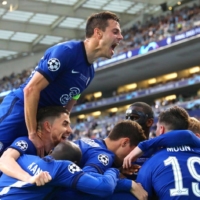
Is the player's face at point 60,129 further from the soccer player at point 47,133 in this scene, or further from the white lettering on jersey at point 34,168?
the white lettering on jersey at point 34,168

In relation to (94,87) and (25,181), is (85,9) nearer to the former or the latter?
(94,87)

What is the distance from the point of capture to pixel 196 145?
2.84 meters

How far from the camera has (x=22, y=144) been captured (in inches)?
114

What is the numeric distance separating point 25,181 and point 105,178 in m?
0.46

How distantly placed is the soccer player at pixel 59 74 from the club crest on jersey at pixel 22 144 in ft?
0.88

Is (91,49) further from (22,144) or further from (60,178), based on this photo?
(60,178)

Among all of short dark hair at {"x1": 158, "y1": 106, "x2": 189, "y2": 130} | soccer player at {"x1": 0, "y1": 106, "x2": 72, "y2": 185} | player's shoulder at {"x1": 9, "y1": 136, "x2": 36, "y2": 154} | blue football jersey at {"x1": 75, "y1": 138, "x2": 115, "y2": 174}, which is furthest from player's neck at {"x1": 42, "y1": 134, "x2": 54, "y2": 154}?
short dark hair at {"x1": 158, "y1": 106, "x2": 189, "y2": 130}

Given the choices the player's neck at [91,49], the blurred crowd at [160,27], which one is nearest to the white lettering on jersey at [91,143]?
the player's neck at [91,49]

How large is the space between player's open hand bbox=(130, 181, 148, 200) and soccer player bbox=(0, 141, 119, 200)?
0.42ft

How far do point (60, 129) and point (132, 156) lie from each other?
21.0 inches

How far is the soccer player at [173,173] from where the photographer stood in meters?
2.65

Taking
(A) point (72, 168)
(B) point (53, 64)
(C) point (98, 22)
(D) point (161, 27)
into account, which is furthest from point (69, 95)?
(D) point (161, 27)

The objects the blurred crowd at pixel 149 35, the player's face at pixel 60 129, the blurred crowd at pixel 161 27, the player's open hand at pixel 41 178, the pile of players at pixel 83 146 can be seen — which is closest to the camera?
the player's open hand at pixel 41 178

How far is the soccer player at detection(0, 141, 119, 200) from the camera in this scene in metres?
2.53
